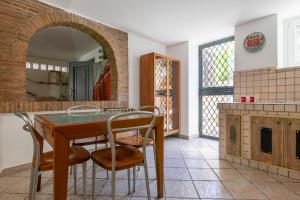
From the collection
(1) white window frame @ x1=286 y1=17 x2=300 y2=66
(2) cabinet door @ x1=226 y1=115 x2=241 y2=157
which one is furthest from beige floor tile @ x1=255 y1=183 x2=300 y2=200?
(1) white window frame @ x1=286 y1=17 x2=300 y2=66

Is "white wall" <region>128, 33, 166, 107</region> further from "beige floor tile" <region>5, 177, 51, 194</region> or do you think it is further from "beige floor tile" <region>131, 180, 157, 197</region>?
"beige floor tile" <region>5, 177, 51, 194</region>

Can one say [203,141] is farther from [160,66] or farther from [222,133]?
[160,66]

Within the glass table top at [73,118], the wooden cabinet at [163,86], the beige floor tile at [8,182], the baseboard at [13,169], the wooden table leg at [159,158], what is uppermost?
the wooden cabinet at [163,86]

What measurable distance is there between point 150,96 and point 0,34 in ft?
7.82

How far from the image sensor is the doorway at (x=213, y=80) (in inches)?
153

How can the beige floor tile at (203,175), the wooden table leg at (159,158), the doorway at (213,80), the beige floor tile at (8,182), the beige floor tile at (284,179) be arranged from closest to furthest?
the wooden table leg at (159,158), the beige floor tile at (8,182), the beige floor tile at (284,179), the beige floor tile at (203,175), the doorway at (213,80)

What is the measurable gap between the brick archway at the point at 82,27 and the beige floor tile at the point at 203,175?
6.19 ft

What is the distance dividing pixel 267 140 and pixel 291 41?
70.3 inches

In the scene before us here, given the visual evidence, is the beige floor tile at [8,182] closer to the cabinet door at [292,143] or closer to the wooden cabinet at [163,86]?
the wooden cabinet at [163,86]

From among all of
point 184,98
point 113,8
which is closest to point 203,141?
point 184,98

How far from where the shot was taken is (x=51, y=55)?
632cm

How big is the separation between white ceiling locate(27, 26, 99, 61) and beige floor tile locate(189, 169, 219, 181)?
366 centimetres

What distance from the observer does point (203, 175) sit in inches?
87.7

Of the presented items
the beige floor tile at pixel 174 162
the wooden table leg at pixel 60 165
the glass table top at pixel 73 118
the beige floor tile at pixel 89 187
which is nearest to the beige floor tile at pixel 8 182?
the beige floor tile at pixel 89 187
